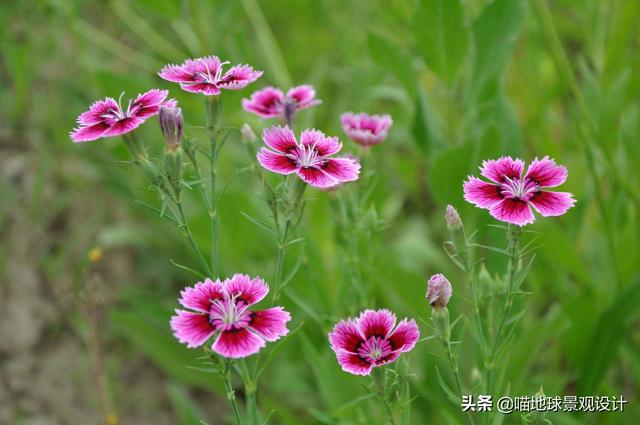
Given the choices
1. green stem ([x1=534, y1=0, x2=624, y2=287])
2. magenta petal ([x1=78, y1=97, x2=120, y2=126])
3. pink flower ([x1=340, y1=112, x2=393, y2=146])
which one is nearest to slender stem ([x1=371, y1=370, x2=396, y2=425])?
pink flower ([x1=340, y1=112, x2=393, y2=146])

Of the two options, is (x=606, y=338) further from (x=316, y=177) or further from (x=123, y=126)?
(x=123, y=126)

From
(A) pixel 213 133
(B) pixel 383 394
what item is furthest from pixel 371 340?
(A) pixel 213 133

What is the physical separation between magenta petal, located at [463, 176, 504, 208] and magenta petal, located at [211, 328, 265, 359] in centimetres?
39

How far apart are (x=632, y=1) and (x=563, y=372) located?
1173 mm

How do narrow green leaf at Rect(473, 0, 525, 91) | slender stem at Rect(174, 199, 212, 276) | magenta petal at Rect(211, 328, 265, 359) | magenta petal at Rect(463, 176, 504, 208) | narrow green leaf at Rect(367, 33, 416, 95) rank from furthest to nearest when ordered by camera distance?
narrow green leaf at Rect(367, 33, 416, 95) → narrow green leaf at Rect(473, 0, 525, 91) → slender stem at Rect(174, 199, 212, 276) → magenta petal at Rect(463, 176, 504, 208) → magenta petal at Rect(211, 328, 265, 359)

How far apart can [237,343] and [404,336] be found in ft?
0.86

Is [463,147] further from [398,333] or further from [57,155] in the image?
[57,155]

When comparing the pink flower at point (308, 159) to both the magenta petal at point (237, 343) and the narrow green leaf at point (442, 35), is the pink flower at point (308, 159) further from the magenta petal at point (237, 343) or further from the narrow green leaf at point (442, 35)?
the narrow green leaf at point (442, 35)

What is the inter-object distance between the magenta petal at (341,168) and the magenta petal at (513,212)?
0.75 feet

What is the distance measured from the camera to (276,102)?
1422 millimetres

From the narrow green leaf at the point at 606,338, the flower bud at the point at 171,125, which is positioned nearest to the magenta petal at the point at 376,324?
the flower bud at the point at 171,125

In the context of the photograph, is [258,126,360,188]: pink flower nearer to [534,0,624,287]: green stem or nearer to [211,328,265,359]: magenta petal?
[211,328,265,359]: magenta petal

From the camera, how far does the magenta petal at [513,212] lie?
104cm

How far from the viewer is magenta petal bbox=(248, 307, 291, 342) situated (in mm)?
1003
